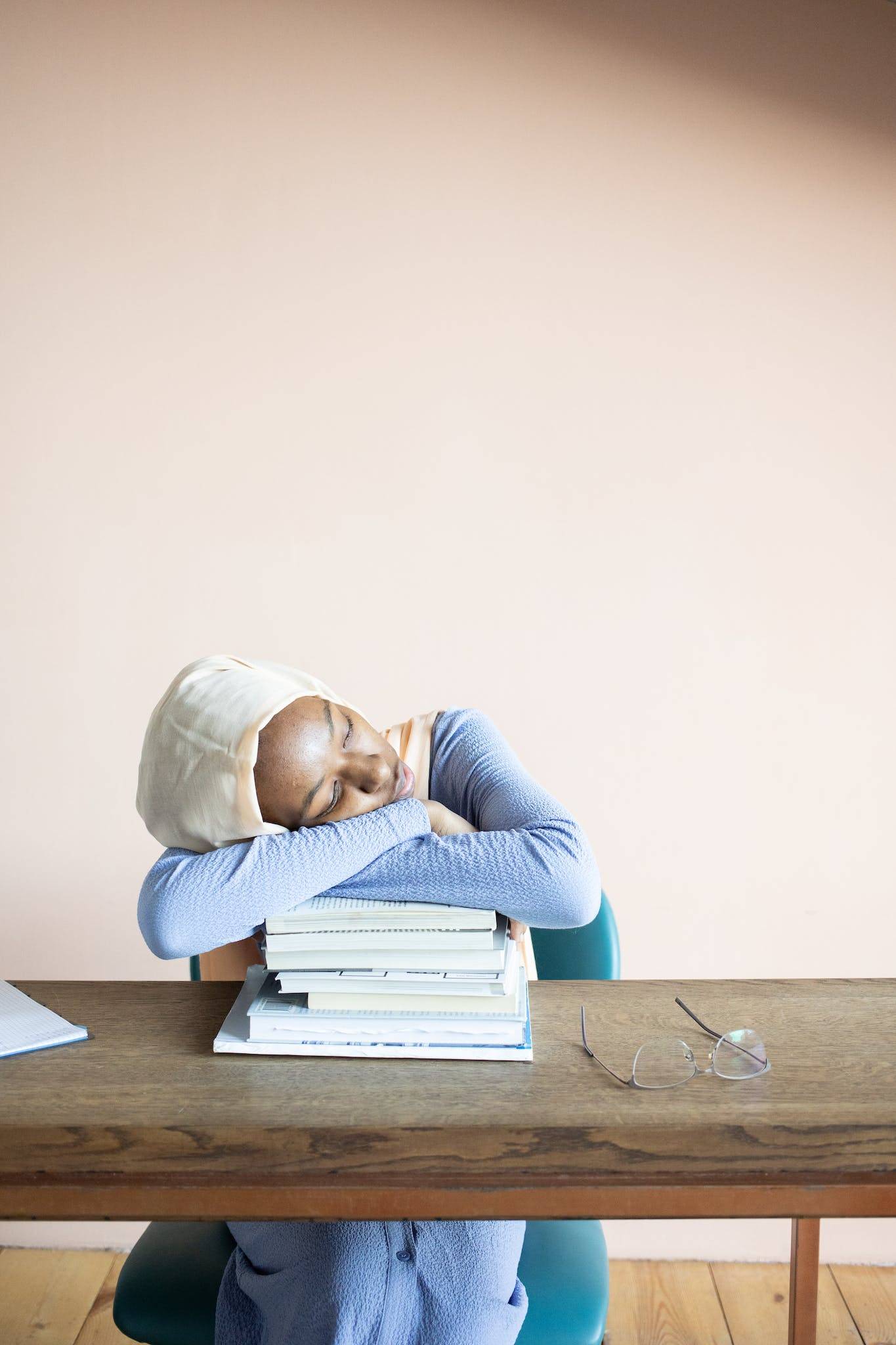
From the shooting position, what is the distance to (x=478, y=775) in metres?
1.49

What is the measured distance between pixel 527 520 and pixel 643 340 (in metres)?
0.44

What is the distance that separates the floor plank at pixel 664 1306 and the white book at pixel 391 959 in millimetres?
1445

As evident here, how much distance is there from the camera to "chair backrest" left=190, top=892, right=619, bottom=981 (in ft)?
5.40

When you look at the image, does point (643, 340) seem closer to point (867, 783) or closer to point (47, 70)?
point (867, 783)

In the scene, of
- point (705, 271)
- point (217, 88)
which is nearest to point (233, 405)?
point (217, 88)

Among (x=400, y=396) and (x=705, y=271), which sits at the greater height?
(x=705, y=271)

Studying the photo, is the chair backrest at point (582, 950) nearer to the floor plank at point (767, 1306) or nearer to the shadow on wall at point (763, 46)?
the floor plank at point (767, 1306)

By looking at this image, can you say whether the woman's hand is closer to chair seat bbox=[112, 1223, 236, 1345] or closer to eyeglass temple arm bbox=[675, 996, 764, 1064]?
eyeglass temple arm bbox=[675, 996, 764, 1064]

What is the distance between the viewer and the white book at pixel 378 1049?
111cm

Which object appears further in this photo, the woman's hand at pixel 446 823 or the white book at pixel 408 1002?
the woman's hand at pixel 446 823

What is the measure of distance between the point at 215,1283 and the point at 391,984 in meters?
0.58

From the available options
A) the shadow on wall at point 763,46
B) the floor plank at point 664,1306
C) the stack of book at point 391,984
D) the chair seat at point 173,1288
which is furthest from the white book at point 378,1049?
the shadow on wall at point 763,46

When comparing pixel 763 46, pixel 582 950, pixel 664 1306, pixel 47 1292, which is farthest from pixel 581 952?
pixel 763 46

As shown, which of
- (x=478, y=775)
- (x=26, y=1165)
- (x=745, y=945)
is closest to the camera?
(x=26, y=1165)
